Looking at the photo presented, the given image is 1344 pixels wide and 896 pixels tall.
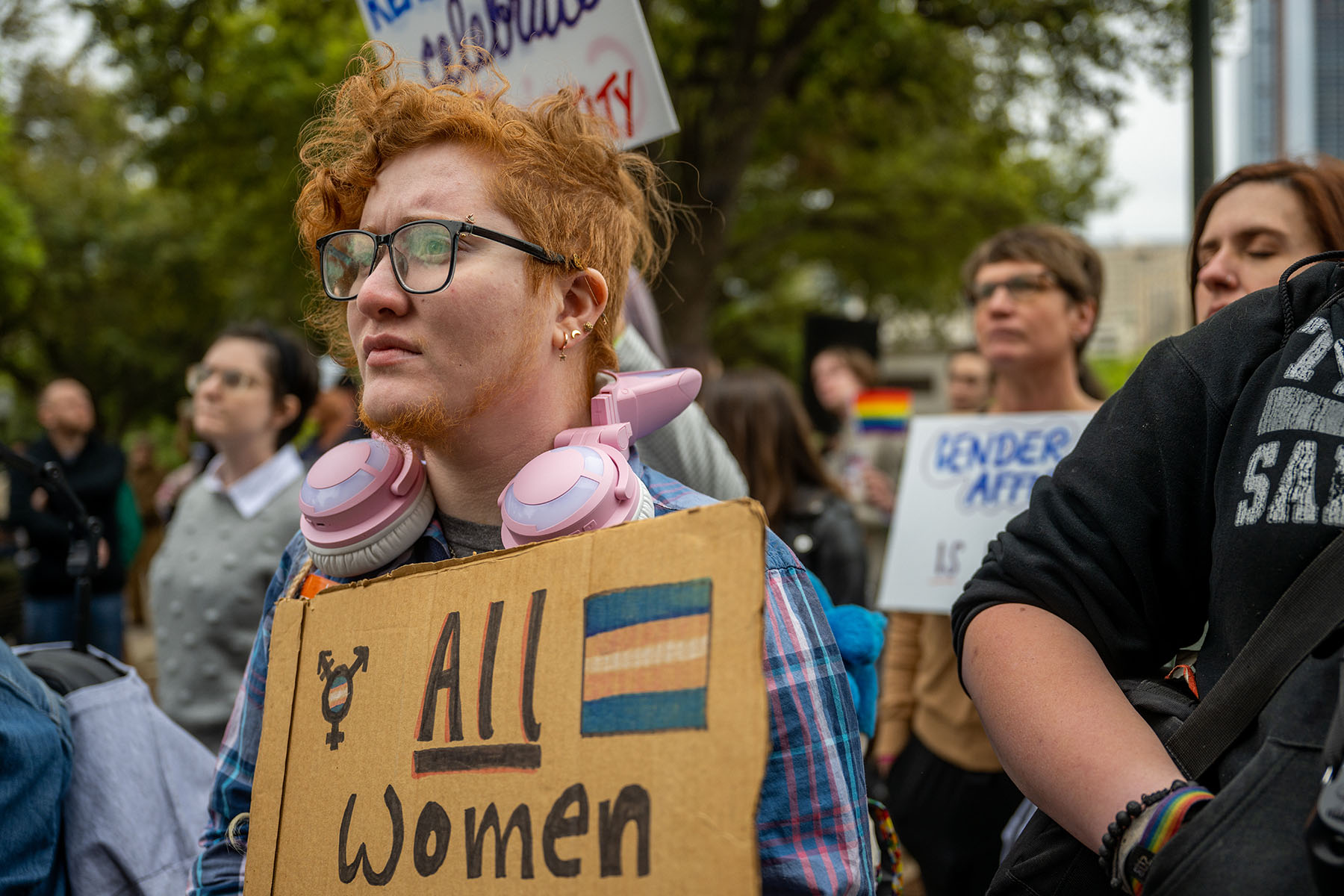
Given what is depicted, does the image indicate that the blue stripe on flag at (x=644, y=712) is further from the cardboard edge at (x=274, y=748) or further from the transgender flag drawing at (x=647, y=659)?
the cardboard edge at (x=274, y=748)

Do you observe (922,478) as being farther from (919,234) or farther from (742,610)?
(919,234)

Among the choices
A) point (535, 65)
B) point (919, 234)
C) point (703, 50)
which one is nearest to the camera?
point (535, 65)

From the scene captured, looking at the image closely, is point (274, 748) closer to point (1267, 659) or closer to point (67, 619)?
point (1267, 659)

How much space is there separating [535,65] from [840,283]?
54.4ft

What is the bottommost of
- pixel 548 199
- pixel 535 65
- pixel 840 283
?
pixel 840 283

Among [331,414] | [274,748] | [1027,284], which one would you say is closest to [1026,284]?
[1027,284]

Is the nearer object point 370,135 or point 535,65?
point 370,135

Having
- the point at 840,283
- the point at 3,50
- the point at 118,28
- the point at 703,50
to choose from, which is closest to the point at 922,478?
the point at 703,50

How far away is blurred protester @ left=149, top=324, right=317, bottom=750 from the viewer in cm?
305

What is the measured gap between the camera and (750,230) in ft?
51.1

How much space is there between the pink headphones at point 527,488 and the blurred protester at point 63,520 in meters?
4.39

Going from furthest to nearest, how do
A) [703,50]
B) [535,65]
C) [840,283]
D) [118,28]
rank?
1. [840,283]
2. [703,50]
3. [118,28]
4. [535,65]

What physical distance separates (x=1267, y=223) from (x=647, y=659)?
1.40 m

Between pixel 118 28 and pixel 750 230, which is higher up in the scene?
pixel 118 28
